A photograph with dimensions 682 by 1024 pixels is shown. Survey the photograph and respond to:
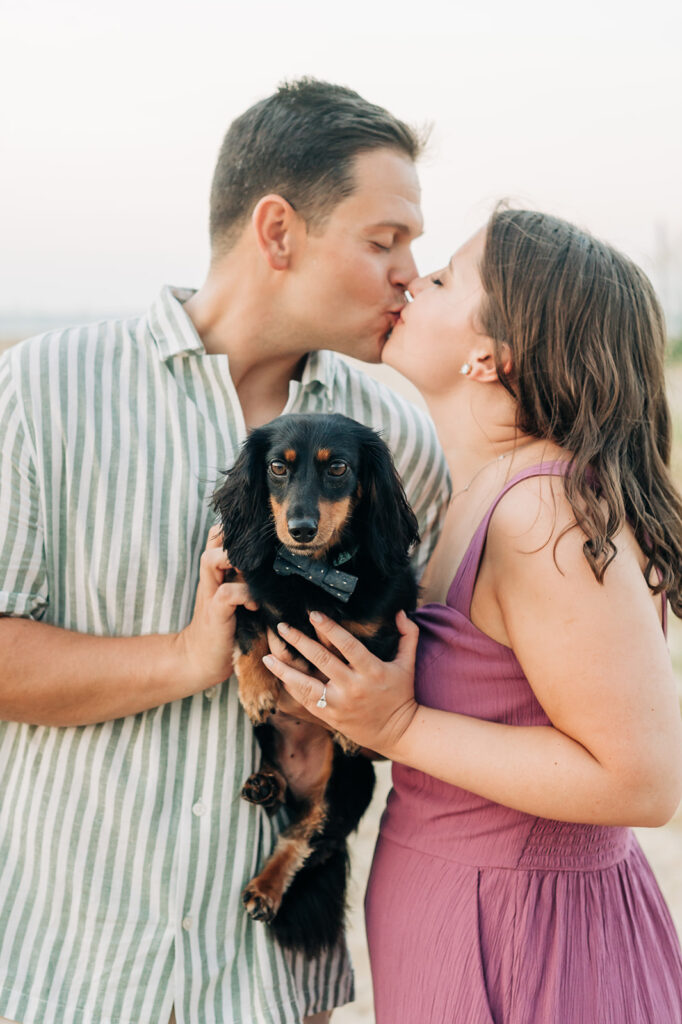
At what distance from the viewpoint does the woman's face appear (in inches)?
78.2

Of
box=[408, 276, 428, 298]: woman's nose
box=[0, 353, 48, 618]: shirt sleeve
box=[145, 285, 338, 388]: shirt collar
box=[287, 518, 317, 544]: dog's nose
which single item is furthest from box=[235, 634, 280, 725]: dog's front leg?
box=[408, 276, 428, 298]: woman's nose

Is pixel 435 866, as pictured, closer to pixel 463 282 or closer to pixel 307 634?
pixel 307 634

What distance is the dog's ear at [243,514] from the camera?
197 cm

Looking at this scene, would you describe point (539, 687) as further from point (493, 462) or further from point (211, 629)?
point (211, 629)

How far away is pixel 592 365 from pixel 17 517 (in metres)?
1.24

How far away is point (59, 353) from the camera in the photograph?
1925mm

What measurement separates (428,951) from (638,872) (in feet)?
1.57

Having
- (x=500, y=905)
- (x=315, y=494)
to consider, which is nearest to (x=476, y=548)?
(x=315, y=494)

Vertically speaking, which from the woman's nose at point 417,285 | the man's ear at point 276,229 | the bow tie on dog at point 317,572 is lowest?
the bow tie on dog at point 317,572

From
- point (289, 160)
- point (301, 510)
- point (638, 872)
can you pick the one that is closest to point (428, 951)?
point (638, 872)

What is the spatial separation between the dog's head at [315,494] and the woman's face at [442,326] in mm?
210

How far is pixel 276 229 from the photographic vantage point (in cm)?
224

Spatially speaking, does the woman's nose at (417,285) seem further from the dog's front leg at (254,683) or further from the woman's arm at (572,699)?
the dog's front leg at (254,683)

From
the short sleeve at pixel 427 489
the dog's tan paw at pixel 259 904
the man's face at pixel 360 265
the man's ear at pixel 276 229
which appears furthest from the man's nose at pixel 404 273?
the dog's tan paw at pixel 259 904
